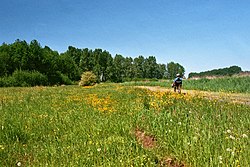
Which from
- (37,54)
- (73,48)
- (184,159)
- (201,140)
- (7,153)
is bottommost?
(7,153)

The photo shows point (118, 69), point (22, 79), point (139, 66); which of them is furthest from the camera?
point (139, 66)

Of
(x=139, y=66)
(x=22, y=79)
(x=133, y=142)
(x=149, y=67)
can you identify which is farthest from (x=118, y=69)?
(x=133, y=142)

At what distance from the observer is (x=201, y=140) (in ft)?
14.8

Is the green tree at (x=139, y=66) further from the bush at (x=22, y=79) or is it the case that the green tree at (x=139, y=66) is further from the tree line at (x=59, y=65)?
the bush at (x=22, y=79)

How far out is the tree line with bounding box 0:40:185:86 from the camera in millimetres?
56772

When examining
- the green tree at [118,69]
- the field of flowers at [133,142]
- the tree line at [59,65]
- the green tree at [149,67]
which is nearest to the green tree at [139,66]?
the tree line at [59,65]

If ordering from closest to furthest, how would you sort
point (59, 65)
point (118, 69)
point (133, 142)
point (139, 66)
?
point (133, 142)
point (59, 65)
point (118, 69)
point (139, 66)

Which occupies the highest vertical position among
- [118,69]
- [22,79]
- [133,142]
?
[118,69]

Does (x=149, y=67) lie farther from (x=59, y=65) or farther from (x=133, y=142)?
(x=133, y=142)

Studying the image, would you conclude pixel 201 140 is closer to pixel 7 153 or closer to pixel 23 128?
pixel 7 153

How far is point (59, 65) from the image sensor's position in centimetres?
7788

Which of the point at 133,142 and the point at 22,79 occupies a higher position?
the point at 22,79

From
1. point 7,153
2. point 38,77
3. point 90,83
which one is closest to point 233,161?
point 7,153

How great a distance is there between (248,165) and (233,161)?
0.83ft
